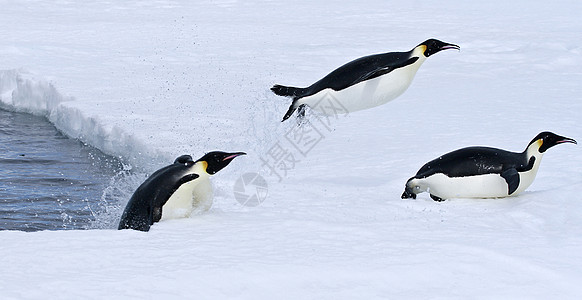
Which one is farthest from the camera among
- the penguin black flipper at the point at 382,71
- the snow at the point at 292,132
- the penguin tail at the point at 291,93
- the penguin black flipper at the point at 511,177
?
the penguin tail at the point at 291,93

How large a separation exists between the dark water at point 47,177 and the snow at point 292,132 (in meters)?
0.15

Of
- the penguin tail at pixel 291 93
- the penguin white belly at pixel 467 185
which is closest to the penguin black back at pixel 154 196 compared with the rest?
the penguin white belly at pixel 467 185

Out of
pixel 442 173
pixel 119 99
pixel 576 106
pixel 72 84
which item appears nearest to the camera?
pixel 442 173

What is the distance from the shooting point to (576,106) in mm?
6355

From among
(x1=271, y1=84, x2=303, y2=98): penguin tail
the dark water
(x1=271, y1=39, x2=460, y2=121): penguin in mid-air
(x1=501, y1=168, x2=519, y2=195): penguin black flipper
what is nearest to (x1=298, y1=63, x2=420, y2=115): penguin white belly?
(x1=271, y1=39, x2=460, y2=121): penguin in mid-air

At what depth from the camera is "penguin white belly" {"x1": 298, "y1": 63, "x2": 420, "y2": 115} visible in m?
5.38

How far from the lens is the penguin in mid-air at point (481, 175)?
12.7 feet

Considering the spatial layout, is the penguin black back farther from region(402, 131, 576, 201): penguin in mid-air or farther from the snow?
region(402, 131, 576, 201): penguin in mid-air

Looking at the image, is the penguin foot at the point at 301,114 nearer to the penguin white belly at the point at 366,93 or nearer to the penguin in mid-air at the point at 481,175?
the penguin white belly at the point at 366,93

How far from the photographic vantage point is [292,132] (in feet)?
19.0

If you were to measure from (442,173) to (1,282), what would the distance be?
6.92ft

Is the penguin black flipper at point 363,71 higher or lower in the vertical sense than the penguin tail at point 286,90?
higher

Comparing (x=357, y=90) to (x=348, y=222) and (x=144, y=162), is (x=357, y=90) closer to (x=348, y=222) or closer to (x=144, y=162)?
(x=144, y=162)

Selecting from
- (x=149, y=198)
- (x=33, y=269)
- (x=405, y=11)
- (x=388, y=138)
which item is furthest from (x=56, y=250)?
(x=405, y=11)
